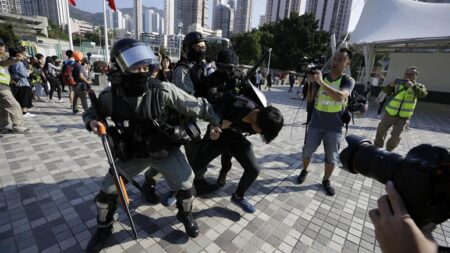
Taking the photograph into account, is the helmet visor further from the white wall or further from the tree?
the tree

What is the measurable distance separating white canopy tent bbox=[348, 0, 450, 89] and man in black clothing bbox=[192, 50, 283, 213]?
14233 millimetres

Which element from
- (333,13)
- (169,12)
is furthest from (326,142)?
(169,12)

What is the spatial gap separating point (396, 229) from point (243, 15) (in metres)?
98.4

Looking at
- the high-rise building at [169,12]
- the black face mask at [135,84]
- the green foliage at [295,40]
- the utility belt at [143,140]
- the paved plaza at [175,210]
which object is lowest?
the paved plaza at [175,210]

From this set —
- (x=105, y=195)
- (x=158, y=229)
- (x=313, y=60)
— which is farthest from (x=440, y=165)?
(x=313, y=60)

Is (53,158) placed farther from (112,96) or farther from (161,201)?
(112,96)

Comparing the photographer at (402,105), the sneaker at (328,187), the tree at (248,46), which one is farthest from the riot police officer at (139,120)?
the tree at (248,46)

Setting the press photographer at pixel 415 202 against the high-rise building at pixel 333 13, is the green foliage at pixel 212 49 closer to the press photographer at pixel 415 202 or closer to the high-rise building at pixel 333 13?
the press photographer at pixel 415 202

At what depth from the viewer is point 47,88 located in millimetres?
10086

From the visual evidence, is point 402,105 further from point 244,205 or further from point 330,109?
point 244,205

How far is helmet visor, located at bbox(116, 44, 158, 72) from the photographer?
206 cm

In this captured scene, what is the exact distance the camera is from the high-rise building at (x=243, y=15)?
87938 millimetres

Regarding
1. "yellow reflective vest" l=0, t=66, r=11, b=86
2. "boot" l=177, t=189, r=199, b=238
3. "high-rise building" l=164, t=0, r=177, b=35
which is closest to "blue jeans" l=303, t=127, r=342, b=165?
"boot" l=177, t=189, r=199, b=238

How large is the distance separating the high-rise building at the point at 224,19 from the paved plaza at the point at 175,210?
8965 cm
